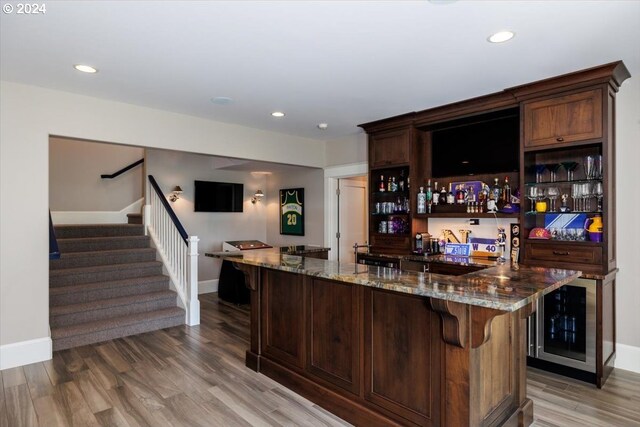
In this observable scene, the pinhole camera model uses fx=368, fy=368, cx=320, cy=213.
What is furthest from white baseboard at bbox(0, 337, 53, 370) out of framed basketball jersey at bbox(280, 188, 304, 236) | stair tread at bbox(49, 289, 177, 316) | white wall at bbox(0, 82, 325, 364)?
framed basketball jersey at bbox(280, 188, 304, 236)

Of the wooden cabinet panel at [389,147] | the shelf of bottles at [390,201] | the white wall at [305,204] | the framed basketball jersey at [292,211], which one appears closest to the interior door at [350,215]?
→ the white wall at [305,204]

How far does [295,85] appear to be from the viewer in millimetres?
3414

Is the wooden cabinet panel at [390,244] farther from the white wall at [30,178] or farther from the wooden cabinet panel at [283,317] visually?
the white wall at [30,178]

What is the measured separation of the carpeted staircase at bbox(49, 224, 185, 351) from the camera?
407cm

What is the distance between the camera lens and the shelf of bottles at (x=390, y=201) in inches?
188

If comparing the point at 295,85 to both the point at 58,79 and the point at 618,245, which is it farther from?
the point at 618,245

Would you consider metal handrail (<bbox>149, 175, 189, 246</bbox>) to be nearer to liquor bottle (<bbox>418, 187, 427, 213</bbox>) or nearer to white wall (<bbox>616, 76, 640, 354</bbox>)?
liquor bottle (<bbox>418, 187, 427, 213</bbox>)

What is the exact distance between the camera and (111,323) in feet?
13.7

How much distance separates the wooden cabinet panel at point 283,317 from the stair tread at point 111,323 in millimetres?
1997

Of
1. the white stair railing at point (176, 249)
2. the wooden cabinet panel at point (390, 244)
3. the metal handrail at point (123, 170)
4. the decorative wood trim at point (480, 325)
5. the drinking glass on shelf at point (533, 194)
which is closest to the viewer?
the decorative wood trim at point (480, 325)

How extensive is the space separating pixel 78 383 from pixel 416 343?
2.78 m

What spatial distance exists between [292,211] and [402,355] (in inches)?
192

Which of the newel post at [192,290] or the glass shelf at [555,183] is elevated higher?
the glass shelf at [555,183]

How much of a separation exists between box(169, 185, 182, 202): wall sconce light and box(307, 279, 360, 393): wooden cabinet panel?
14.6ft
